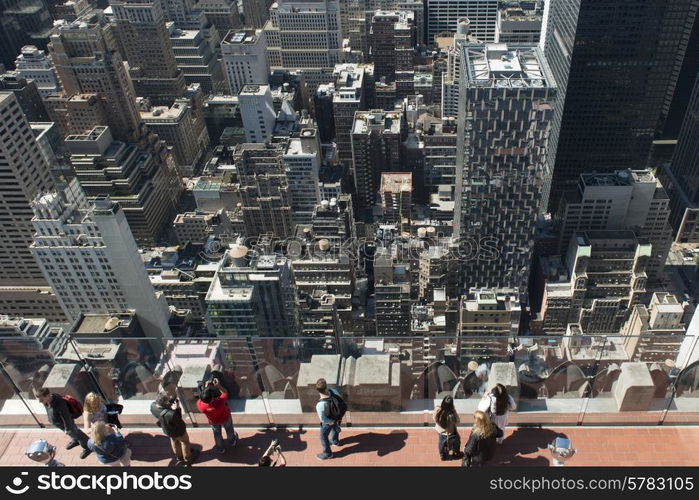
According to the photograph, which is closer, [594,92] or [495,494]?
[495,494]

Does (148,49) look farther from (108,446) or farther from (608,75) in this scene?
(108,446)

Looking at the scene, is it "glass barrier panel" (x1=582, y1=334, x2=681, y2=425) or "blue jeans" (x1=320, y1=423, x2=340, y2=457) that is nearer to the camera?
"blue jeans" (x1=320, y1=423, x2=340, y2=457)

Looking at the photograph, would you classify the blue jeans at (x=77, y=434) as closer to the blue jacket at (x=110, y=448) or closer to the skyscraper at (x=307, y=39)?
the blue jacket at (x=110, y=448)

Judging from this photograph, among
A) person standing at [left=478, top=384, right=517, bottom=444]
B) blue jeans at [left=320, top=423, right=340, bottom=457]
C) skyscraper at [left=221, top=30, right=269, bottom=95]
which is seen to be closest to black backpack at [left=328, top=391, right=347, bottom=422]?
blue jeans at [left=320, top=423, right=340, bottom=457]

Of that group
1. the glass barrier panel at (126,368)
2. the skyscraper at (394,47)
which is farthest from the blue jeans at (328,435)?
the skyscraper at (394,47)

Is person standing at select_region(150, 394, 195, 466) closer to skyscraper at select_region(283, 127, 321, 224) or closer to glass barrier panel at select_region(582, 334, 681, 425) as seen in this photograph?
glass barrier panel at select_region(582, 334, 681, 425)

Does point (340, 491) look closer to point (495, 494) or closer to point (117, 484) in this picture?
point (495, 494)

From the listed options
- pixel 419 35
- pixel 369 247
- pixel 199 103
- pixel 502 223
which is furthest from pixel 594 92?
pixel 199 103
